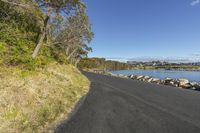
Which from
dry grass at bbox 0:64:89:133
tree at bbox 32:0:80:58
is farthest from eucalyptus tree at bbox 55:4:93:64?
dry grass at bbox 0:64:89:133

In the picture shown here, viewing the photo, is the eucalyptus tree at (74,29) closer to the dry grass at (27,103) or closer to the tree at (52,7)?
the tree at (52,7)

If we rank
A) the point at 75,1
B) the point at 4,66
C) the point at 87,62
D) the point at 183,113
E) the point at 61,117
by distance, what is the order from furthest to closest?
1. the point at 87,62
2. the point at 75,1
3. the point at 4,66
4. the point at 183,113
5. the point at 61,117

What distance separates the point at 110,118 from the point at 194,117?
320 cm

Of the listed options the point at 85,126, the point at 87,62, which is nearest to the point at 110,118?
the point at 85,126

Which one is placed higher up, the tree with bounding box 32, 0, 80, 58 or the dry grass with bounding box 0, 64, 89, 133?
the tree with bounding box 32, 0, 80, 58

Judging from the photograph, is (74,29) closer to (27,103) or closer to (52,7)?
(52,7)

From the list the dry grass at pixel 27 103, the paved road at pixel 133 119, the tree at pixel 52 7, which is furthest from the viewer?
the tree at pixel 52 7

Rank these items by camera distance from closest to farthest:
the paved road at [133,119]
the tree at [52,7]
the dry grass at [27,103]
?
the dry grass at [27,103] < the paved road at [133,119] < the tree at [52,7]

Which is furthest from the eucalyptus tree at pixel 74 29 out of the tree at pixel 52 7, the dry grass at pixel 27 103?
the dry grass at pixel 27 103

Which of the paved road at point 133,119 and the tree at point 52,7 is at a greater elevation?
Result: the tree at point 52,7

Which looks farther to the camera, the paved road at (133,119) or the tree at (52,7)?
the tree at (52,7)

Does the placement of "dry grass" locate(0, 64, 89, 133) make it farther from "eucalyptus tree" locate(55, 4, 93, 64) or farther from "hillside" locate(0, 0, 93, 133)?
"eucalyptus tree" locate(55, 4, 93, 64)

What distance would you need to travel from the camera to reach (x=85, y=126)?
570 centimetres

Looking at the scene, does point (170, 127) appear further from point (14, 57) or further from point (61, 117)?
point (14, 57)
